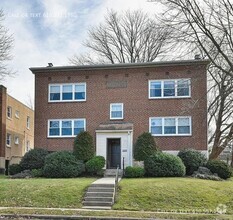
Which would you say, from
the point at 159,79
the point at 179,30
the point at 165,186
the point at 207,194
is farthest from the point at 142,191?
the point at 159,79

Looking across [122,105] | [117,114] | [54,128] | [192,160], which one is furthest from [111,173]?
[54,128]

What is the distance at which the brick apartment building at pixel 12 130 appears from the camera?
1571 inches

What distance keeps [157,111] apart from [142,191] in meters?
11.3

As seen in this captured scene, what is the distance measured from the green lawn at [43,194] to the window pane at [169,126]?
9.99 m

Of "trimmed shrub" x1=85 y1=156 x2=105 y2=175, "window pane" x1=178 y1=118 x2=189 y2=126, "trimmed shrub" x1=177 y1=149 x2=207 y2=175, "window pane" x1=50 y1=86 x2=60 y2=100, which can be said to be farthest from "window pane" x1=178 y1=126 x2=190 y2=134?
"window pane" x1=50 y1=86 x2=60 y2=100

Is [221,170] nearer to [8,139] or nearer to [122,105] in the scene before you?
[122,105]

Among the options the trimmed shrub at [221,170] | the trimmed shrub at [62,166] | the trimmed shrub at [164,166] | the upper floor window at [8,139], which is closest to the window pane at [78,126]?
the trimmed shrub at [62,166]

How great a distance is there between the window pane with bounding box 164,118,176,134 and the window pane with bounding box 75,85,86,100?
21.8 ft

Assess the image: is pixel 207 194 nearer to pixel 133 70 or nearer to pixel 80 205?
pixel 80 205

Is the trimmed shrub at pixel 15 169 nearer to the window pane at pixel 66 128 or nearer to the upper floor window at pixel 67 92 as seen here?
the window pane at pixel 66 128

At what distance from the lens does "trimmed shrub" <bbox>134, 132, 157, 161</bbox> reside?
93.7 feet

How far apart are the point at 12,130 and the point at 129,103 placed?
1746 cm

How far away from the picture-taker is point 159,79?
102ft

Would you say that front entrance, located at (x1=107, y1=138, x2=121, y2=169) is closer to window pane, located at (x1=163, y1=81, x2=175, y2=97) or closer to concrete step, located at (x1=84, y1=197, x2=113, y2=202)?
window pane, located at (x1=163, y1=81, x2=175, y2=97)
